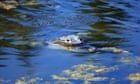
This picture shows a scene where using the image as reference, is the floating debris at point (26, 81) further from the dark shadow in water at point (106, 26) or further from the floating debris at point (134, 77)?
the dark shadow in water at point (106, 26)

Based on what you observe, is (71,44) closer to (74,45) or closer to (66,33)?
(74,45)

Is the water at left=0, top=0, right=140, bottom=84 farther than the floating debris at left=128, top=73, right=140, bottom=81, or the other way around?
the water at left=0, top=0, right=140, bottom=84

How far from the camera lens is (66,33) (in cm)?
502

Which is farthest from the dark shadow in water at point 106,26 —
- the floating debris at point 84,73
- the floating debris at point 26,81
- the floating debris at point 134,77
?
the floating debris at point 26,81

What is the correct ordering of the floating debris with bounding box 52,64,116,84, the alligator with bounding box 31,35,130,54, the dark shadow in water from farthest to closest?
the dark shadow in water
the alligator with bounding box 31,35,130,54
the floating debris with bounding box 52,64,116,84

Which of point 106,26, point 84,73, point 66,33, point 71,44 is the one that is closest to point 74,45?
point 71,44

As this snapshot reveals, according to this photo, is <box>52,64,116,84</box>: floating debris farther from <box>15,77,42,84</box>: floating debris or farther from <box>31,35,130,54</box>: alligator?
<box>31,35,130,54</box>: alligator

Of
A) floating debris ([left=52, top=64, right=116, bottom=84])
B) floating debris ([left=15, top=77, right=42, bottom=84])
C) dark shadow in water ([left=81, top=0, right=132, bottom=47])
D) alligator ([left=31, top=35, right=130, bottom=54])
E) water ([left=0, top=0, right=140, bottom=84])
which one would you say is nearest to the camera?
floating debris ([left=15, top=77, right=42, bottom=84])

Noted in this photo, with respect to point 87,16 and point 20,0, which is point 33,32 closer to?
point 87,16

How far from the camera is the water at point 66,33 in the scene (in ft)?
13.0

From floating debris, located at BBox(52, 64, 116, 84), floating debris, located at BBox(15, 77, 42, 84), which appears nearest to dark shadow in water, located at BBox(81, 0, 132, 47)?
floating debris, located at BBox(52, 64, 116, 84)

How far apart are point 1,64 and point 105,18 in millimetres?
2240

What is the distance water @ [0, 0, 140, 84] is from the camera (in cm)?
396

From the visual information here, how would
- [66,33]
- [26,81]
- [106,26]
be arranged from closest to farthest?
1. [26,81]
2. [66,33]
3. [106,26]
